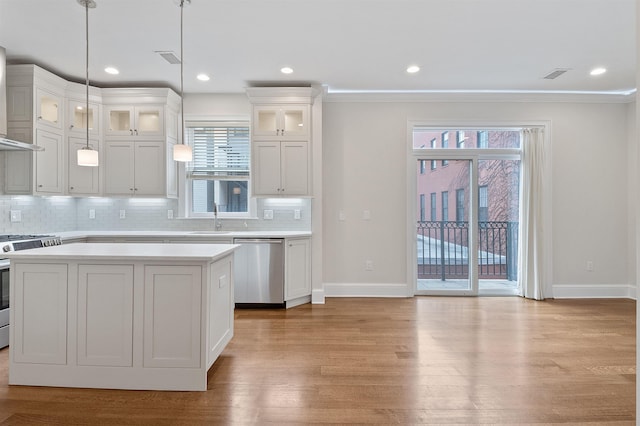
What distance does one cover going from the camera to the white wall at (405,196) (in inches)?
189

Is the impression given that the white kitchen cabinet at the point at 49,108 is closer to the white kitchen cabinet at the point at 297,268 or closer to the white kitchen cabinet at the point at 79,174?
the white kitchen cabinet at the point at 79,174

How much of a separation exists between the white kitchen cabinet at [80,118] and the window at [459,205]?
16.2 ft

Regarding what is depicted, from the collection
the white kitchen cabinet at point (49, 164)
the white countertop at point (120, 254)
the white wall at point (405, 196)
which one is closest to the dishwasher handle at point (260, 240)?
the white wall at point (405, 196)

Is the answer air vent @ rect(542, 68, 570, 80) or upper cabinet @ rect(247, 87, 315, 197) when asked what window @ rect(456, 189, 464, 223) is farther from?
upper cabinet @ rect(247, 87, 315, 197)

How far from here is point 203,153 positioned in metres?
4.87

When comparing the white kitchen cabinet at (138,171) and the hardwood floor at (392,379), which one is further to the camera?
the white kitchen cabinet at (138,171)

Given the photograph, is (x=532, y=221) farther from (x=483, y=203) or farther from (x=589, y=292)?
(x=589, y=292)

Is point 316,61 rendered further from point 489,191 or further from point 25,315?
point 25,315

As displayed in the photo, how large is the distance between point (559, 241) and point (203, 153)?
5164 mm

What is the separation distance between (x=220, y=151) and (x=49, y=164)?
1.98 meters

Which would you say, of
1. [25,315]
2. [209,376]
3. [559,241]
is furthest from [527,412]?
[559,241]

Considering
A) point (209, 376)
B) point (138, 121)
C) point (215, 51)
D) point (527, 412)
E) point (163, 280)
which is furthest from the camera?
point (138, 121)

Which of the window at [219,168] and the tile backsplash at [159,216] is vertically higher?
the window at [219,168]

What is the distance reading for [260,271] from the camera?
4188 mm
